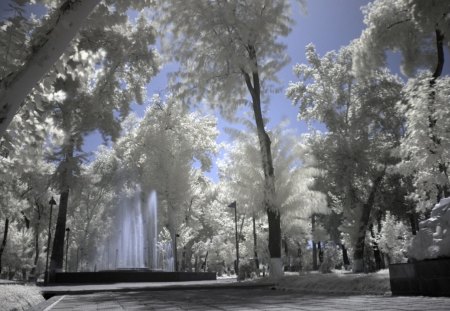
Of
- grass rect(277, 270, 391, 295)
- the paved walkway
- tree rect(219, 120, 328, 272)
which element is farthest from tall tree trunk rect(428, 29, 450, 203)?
the paved walkway

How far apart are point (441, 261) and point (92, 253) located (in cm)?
6965

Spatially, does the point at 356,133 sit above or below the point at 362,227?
above

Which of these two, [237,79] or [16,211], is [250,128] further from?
[16,211]

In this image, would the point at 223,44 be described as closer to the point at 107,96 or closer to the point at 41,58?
the point at 107,96

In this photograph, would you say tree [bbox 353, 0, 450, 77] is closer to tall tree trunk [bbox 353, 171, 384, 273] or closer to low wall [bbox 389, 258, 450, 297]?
tall tree trunk [bbox 353, 171, 384, 273]

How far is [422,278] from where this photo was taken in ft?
25.1

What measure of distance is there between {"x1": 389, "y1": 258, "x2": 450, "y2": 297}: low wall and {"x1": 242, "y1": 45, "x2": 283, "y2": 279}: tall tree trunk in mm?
8115

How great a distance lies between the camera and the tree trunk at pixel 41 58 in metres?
4.84

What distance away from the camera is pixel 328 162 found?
85.4ft

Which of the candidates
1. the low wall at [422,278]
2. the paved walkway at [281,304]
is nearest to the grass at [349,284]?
the low wall at [422,278]

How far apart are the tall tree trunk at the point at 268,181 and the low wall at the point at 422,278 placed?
8115 millimetres

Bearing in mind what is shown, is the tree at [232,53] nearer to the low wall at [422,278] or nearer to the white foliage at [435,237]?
the low wall at [422,278]

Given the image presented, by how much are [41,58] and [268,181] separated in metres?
13.4

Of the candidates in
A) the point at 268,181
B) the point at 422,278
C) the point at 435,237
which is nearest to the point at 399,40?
the point at 268,181
